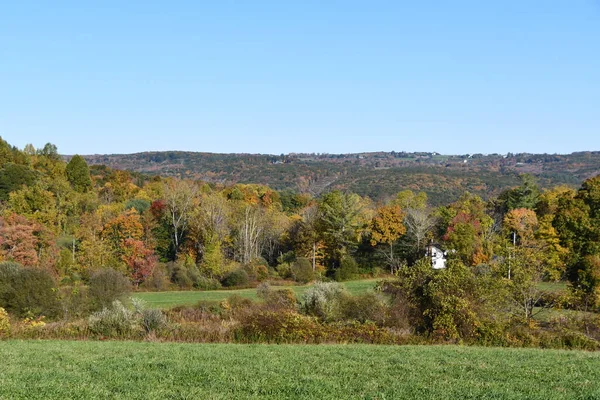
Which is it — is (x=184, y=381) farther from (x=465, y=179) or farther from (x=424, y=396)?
(x=465, y=179)

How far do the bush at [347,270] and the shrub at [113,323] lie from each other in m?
43.4

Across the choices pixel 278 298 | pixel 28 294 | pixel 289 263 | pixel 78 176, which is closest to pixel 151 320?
pixel 28 294

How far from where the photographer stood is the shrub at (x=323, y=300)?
25781mm

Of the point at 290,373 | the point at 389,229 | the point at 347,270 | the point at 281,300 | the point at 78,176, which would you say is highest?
the point at 78,176

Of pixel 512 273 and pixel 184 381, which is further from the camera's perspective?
pixel 512 273

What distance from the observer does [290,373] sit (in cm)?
1129

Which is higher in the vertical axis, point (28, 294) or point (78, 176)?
point (78, 176)

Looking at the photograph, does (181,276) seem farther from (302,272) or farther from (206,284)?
(302,272)

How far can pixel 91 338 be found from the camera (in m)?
19.7

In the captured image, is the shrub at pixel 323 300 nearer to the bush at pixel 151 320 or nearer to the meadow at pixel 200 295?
the bush at pixel 151 320

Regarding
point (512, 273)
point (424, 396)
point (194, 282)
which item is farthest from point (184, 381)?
point (194, 282)

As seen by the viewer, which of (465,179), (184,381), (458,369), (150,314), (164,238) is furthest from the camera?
(465,179)

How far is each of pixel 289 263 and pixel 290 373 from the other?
53.7 metres

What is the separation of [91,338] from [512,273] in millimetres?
18062
